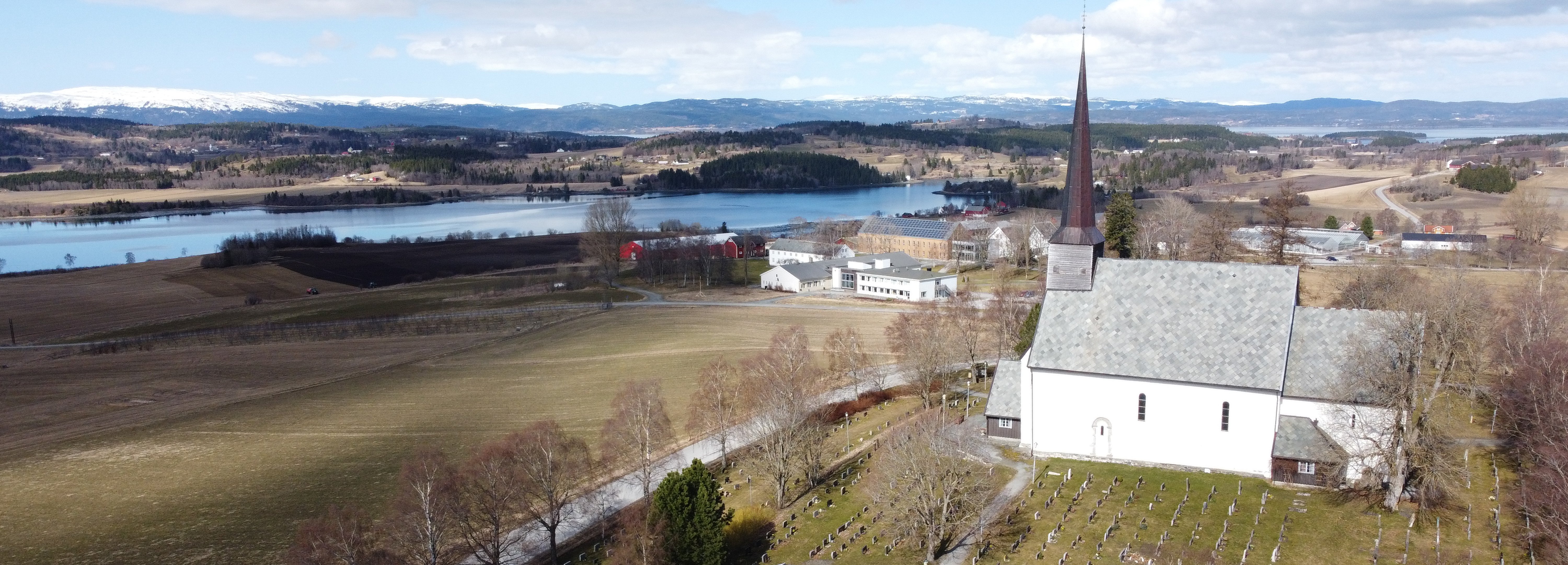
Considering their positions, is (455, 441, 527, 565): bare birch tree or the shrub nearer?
(455, 441, 527, 565): bare birch tree

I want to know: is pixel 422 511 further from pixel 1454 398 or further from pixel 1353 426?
pixel 1454 398

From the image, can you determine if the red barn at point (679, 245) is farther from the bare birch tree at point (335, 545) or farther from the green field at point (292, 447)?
the bare birch tree at point (335, 545)

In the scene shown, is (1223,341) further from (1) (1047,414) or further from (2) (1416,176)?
(2) (1416,176)

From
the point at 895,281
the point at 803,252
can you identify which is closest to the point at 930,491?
the point at 895,281

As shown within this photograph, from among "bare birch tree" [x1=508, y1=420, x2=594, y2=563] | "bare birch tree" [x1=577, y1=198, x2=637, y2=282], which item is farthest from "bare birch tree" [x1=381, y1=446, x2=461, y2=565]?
"bare birch tree" [x1=577, y1=198, x2=637, y2=282]

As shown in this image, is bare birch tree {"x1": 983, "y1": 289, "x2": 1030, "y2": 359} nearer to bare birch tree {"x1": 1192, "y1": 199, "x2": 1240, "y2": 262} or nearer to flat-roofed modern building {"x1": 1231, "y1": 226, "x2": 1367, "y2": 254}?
bare birch tree {"x1": 1192, "y1": 199, "x2": 1240, "y2": 262}

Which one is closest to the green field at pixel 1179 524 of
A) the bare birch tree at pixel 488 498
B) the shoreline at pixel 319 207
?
the bare birch tree at pixel 488 498

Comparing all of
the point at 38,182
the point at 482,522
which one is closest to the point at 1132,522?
the point at 482,522
